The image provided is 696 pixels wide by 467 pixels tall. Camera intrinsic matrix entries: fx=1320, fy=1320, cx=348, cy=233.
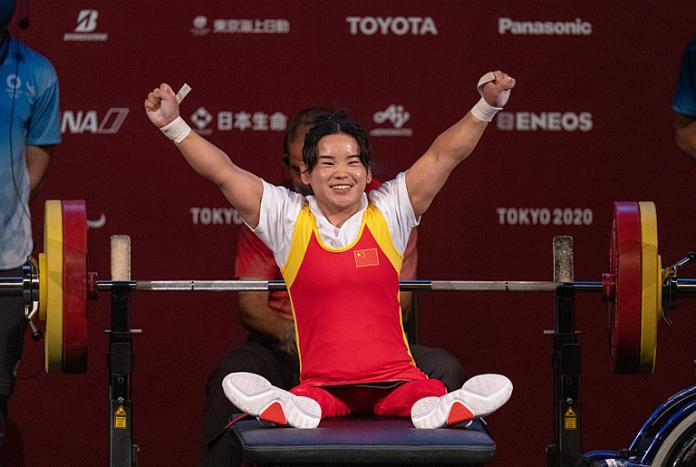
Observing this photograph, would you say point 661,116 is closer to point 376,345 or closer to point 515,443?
point 515,443

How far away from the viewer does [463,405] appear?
3.66 metres

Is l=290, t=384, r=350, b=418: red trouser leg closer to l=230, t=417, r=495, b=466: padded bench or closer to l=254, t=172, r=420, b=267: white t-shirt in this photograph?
l=230, t=417, r=495, b=466: padded bench

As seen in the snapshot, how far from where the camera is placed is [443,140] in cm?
402

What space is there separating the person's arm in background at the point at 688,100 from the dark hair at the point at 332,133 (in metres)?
1.44

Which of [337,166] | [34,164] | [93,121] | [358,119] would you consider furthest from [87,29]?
[337,166]

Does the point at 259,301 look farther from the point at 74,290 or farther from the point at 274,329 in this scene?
the point at 74,290

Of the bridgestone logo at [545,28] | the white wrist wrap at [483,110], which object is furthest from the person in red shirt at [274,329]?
the bridgestone logo at [545,28]

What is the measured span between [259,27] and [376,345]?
220cm

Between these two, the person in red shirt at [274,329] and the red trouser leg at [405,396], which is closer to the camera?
the red trouser leg at [405,396]

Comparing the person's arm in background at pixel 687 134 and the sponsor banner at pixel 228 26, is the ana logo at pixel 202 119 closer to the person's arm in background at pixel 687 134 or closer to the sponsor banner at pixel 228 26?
the sponsor banner at pixel 228 26

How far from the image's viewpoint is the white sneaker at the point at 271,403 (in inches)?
143

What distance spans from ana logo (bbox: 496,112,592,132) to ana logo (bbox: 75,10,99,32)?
1.78m

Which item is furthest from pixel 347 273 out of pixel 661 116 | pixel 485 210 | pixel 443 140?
pixel 661 116

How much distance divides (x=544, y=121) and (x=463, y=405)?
2.32m
